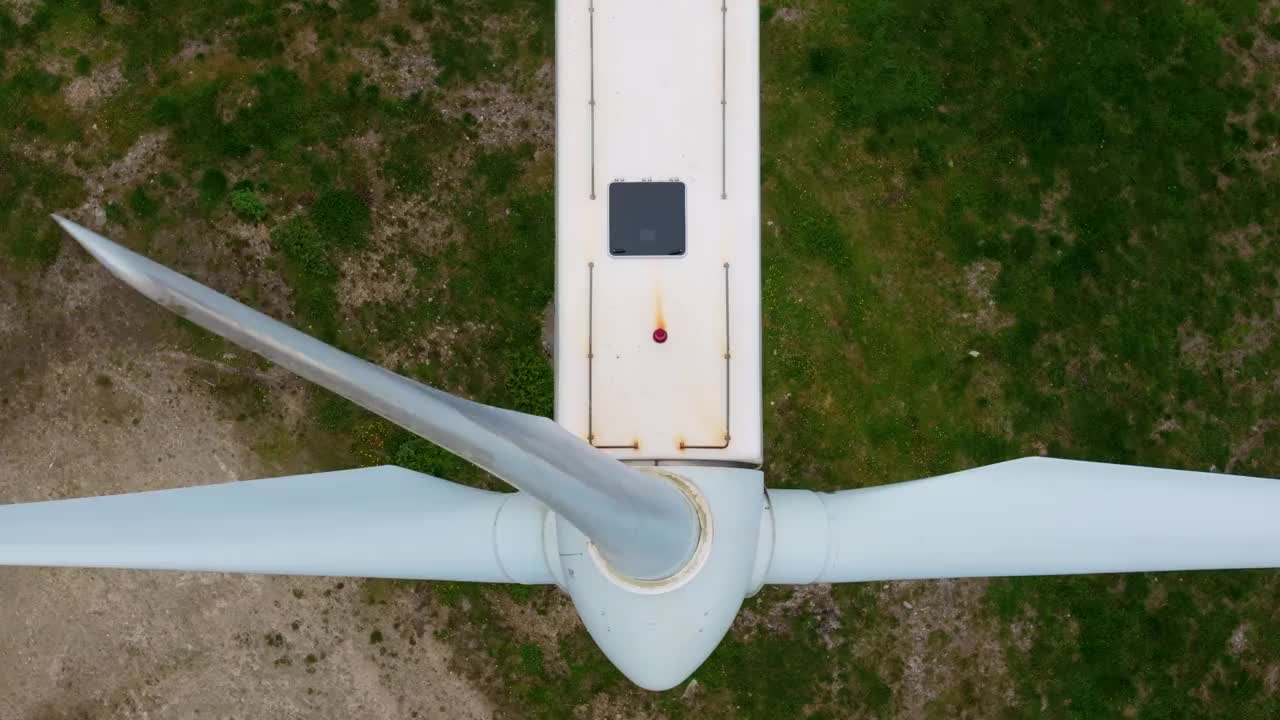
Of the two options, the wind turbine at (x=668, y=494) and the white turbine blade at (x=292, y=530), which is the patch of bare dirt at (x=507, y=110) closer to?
the wind turbine at (x=668, y=494)

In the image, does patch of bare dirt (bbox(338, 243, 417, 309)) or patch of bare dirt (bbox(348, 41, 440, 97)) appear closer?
patch of bare dirt (bbox(338, 243, 417, 309))

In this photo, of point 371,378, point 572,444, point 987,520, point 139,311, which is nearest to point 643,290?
point 987,520

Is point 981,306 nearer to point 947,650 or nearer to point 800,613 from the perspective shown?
point 947,650

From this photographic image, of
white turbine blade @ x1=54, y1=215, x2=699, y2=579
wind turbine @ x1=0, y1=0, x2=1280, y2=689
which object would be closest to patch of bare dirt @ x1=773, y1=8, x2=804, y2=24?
wind turbine @ x1=0, y1=0, x2=1280, y2=689

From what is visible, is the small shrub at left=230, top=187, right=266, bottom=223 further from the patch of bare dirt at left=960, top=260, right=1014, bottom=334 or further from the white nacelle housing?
the patch of bare dirt at left=960, top=260, right=1014, bottom=334

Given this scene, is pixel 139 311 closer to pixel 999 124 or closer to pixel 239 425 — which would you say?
pixel 239 425

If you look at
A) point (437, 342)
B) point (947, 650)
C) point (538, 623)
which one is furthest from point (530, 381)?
point (947, 650)
